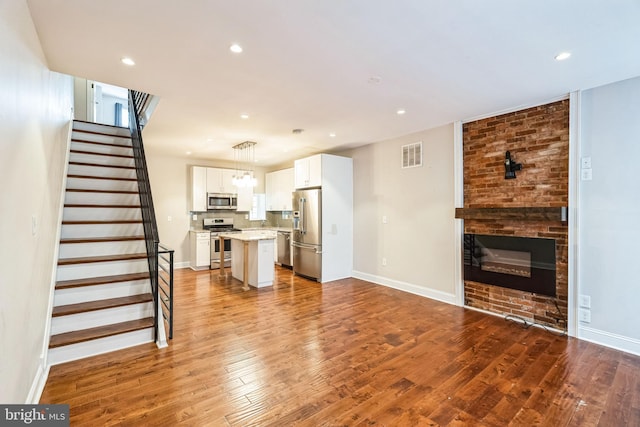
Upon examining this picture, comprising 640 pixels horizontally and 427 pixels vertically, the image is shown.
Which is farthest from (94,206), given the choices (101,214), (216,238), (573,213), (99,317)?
(573,213)

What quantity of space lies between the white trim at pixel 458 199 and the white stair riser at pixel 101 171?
4.99m

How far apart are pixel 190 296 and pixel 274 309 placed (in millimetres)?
1572

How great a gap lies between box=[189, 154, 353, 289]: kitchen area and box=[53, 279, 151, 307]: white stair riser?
1894 millimetres

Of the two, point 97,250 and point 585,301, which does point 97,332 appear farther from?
point 585,301

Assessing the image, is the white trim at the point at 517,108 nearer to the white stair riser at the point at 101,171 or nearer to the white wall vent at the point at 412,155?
the white wall vent at the point at 412,155

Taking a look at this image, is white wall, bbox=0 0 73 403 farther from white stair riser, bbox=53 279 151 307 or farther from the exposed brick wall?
the exposed brick wall

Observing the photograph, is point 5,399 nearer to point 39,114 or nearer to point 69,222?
point 39,114

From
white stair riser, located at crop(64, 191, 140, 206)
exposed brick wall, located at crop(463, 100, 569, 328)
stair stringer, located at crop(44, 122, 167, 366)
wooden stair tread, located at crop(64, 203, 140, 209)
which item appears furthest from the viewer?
white stair riser, located at crop(64, 191, 140, 206)

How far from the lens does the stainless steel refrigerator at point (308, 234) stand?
5.66 m

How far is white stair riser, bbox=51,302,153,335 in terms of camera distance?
275cm

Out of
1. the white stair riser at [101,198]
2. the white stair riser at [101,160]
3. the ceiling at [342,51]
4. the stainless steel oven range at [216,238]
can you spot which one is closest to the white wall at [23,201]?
the ceiling at [342,51]

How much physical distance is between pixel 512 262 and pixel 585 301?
811 millimetres

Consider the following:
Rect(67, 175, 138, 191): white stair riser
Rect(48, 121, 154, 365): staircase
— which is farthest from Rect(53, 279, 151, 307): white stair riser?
Rect(67, 175, 138, 191): white stair riser

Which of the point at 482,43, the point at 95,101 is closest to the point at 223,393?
the point at 482,43
